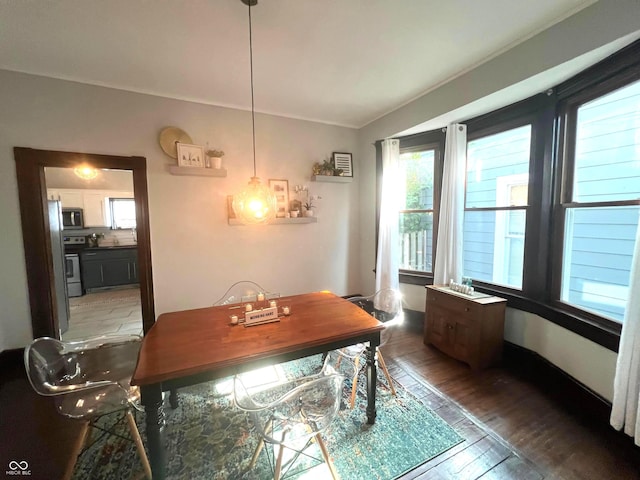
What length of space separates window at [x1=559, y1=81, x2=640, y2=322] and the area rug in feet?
5.20

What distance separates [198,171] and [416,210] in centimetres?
276

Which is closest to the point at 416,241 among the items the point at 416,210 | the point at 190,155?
the point at 416,210

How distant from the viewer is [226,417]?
1.91 metres

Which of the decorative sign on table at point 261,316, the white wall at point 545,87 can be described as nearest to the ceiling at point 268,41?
the white wall at point 545,87

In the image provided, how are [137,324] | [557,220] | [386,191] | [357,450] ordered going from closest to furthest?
[357,450] → [557,220] → [386,191] → [137,324]

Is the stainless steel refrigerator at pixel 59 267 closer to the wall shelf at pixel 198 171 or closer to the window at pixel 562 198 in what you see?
the wall shelf at pixel 198 171

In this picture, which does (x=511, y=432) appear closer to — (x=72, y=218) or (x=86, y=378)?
(x=86, y=378)

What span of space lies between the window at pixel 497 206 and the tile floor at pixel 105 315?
427 cm

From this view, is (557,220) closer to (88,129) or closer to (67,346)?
(67,346)

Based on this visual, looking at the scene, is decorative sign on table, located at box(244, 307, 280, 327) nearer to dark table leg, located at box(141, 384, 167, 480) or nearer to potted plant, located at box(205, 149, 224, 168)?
dark table leg, located at box(141, 384, 167, 480)

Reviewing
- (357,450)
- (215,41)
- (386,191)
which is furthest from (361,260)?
(215,41)

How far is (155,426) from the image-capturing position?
4.18 feet

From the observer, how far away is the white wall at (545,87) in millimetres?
1568

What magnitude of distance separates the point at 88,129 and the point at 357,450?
3702 millimetres
